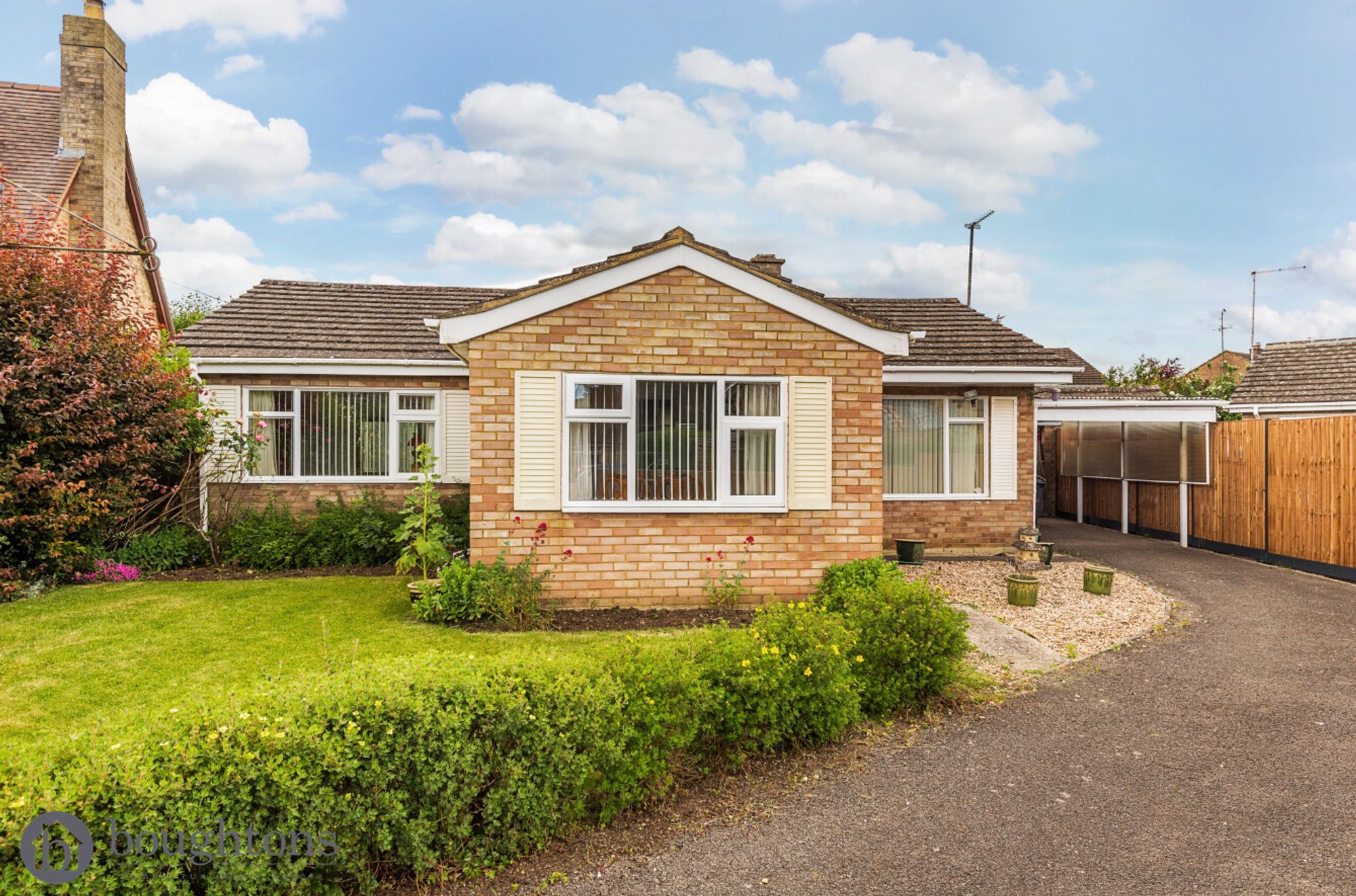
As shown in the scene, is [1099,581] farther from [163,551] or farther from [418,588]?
[163,551]

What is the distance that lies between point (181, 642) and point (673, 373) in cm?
549

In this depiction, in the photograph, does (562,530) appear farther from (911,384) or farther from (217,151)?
(217,151)

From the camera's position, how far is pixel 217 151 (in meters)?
20.8

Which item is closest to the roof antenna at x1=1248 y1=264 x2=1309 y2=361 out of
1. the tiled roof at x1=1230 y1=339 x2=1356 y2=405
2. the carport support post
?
the tiled roof at x1=1230 y1=339 x2=1356 y2=405

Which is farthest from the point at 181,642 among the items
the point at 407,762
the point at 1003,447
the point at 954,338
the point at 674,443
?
the point at 954,338

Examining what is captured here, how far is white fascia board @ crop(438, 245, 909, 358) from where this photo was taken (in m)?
7.77

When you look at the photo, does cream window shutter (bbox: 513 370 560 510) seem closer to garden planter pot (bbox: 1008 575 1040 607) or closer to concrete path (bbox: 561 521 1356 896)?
concrete path (bbox: 561 521 1356 896)

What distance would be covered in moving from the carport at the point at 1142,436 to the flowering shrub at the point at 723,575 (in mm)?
8045

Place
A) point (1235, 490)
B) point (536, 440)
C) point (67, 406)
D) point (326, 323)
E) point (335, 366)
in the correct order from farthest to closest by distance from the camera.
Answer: point (326, 323) < point (1235, 490) < point (335, 366) < point (67, 406) < point (536, 440)

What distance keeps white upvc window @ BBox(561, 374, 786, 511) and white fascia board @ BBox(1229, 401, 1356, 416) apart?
15.3 m

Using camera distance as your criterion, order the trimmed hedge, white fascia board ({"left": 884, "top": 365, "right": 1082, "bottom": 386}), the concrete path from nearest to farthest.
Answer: the trimmed hedge, the concrete path, white fascia board ({"left": 884, "top": 365, "right": 1082, "bottom": 386})

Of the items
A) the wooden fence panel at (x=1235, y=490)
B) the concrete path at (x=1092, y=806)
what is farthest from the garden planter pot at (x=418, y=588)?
the wooden fence panel at (x=1235, y=490)

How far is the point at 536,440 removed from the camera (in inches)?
309

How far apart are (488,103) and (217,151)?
42.5 feet
